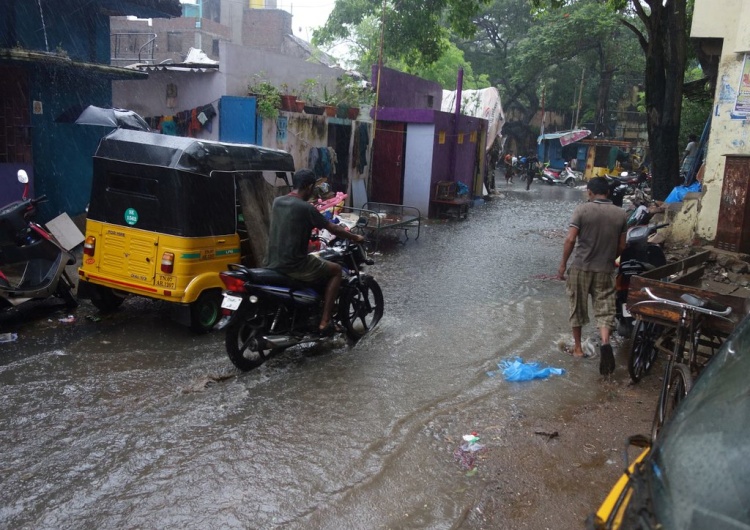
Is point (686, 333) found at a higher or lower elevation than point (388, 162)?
lower

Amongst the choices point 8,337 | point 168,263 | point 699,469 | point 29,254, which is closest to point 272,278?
point 168,263

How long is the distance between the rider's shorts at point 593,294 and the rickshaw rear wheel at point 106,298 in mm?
4807

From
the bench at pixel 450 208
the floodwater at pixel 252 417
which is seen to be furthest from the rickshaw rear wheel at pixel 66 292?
the bench at pixel 450 208

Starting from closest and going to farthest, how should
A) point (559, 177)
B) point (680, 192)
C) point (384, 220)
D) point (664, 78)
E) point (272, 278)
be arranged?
point (272, 278) → point (680, 192) → point (384, 220) → point (664, 78) → point (559, 177)

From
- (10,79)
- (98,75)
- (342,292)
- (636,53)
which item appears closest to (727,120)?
(342,292)

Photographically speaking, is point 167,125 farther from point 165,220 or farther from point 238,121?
point 165,220

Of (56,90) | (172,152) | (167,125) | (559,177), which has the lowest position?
(559,177)

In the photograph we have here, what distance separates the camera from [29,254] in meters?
7.24

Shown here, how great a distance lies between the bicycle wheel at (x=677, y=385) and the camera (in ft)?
12.5

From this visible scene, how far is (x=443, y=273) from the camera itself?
10.6 metres

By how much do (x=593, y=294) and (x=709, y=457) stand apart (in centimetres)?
449

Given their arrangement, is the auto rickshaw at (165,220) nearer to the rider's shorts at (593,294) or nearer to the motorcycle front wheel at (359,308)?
the motorcycle front wheel at (359,308)

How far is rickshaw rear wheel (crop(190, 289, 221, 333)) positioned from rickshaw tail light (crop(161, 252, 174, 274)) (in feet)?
1.50

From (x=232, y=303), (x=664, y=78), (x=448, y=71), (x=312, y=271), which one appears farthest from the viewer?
(x=448, y=71)
